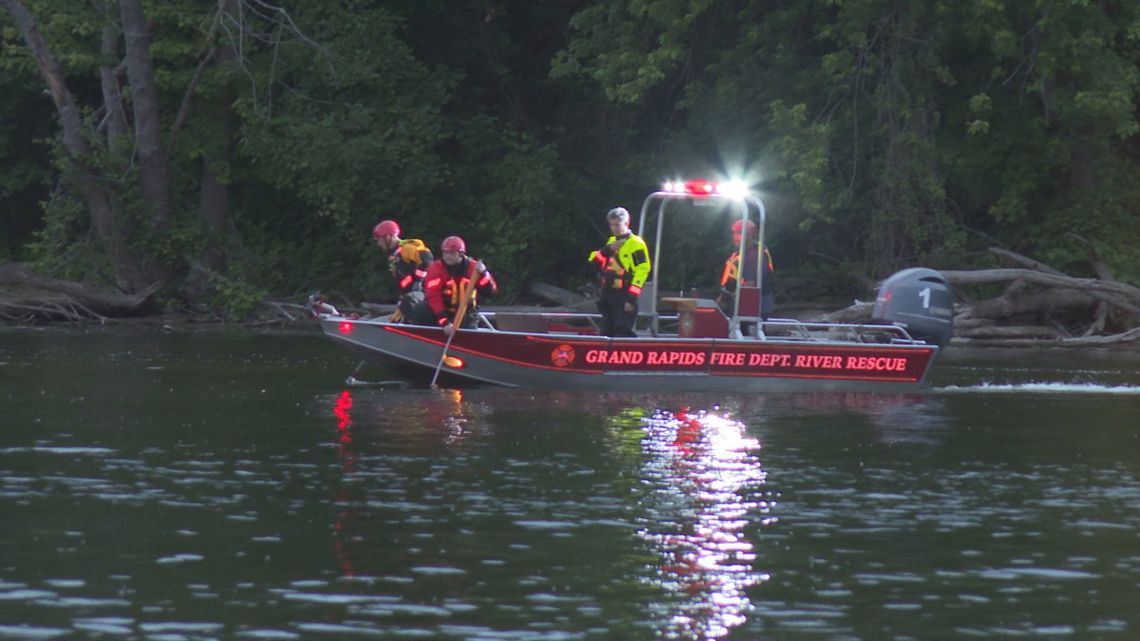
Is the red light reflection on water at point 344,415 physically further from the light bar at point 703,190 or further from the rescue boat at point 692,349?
the light bar at point 703,190

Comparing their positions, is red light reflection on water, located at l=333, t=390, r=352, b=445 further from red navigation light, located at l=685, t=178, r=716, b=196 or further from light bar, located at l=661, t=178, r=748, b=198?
red navigation light, located at l=685, t=178, r=716, b=196

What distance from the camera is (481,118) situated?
37.9 meters

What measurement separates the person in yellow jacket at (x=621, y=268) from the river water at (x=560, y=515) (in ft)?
3.30

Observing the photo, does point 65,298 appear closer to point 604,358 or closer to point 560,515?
point 604,358

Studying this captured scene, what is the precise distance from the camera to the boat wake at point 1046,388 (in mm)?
22219

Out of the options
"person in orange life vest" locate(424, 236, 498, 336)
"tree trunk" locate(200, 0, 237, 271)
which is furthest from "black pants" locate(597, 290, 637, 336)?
"tree trunk" locate(200, 0, 237, 271)

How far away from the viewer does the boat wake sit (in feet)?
72.9

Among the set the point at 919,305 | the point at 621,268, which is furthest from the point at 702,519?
the point at 919,305

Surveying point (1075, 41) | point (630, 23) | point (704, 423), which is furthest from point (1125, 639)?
point (630, 23)

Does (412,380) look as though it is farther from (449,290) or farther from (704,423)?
(704,423)

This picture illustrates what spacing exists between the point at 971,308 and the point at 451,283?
484 inches

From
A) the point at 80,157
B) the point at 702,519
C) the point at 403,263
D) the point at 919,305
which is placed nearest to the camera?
the point at 702,519

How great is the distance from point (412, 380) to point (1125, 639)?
13.1 metres

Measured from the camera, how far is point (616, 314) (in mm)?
21516
